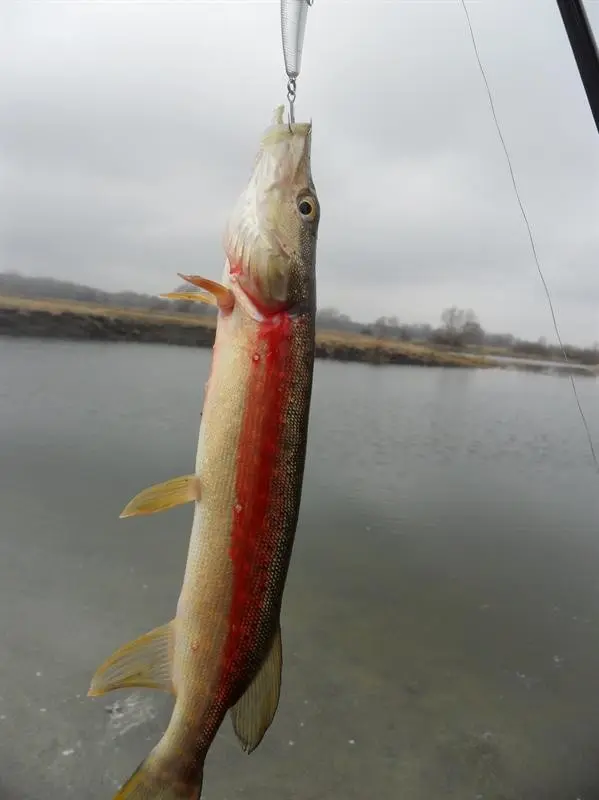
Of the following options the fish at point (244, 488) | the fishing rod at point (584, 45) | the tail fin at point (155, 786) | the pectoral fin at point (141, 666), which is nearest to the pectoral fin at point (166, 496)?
the fish at point (244, 488)

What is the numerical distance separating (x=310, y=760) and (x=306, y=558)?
2.38 meters

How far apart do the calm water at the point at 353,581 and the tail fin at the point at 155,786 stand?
205 cm

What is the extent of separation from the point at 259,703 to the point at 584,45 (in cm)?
211

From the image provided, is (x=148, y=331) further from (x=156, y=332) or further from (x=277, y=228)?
(x=277, y=228)

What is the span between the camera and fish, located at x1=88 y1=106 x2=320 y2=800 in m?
0.87

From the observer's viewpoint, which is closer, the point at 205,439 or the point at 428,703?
the point at 205,439

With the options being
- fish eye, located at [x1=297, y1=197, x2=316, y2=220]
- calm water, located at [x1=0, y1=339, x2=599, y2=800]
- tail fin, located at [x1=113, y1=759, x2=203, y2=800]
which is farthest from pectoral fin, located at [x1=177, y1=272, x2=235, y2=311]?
calm water, located at [x1=0, y1=339, x2=599, y2=800]

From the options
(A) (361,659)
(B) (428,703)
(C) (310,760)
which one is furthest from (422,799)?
(A) (361,659)

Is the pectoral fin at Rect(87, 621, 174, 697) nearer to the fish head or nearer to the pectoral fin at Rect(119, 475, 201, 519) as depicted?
the pectoral fin at Rect(119, 475, 201, 519)

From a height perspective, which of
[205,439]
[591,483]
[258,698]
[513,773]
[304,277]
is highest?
[304,277]

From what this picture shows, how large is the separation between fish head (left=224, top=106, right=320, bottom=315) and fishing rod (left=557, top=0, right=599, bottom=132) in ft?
4.78

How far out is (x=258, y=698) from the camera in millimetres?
925

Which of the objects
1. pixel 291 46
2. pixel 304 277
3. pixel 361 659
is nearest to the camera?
pixel 304 277

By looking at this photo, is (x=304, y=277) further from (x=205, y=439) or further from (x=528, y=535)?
(x=528, y=535)
